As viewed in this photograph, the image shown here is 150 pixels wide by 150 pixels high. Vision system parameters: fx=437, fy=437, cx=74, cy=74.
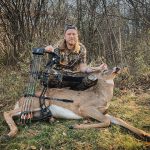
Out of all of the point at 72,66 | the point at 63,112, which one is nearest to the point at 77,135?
the point at 63,112

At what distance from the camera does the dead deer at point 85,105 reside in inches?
264

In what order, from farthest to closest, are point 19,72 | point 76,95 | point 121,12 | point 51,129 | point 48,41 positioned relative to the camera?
point 121,12
point 48,41
point 19,72
point 76,95
point 51,129

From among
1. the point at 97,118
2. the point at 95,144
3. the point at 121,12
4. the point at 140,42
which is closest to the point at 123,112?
the point at 97,118

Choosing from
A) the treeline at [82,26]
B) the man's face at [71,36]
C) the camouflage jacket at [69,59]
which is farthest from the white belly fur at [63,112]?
the treeline at [82,26]

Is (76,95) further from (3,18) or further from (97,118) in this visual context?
(3,18)

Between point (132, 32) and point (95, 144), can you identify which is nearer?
point (95, 144)

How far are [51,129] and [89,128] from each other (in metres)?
0.57

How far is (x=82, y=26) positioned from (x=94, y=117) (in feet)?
17.4

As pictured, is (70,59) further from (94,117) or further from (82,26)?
(82,26)

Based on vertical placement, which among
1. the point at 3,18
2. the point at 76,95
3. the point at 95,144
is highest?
the point at 3,18

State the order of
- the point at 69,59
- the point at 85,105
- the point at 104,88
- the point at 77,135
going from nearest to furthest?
1. the point at 77,135
2. the point at 85,105
3. the point at 104,88
4. the point at 69,59

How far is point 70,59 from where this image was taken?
7.73m

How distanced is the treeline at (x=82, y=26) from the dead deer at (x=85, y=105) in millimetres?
3280

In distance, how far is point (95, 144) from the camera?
6078mm
